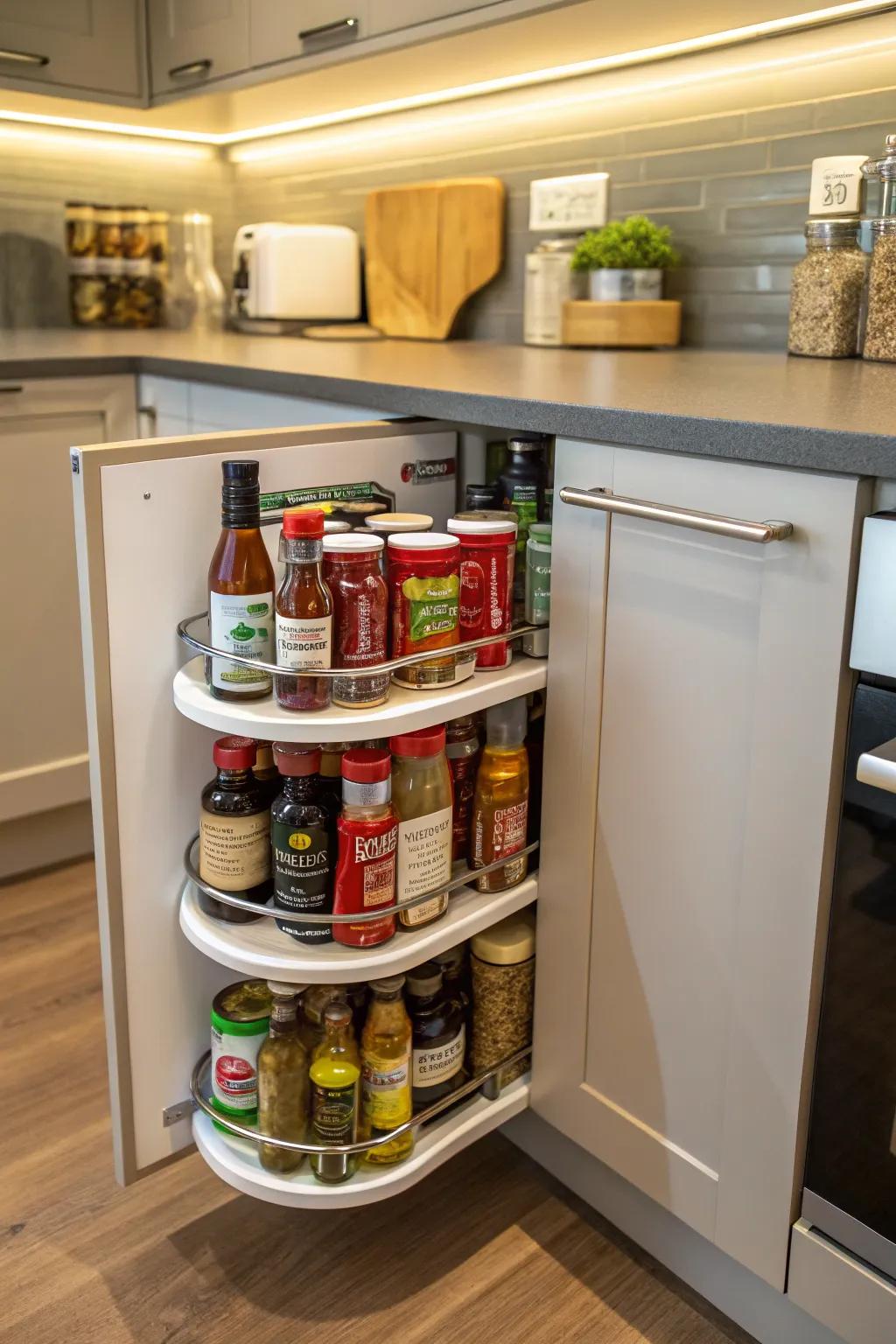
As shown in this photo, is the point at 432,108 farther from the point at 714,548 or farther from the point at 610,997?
the point at 610,997

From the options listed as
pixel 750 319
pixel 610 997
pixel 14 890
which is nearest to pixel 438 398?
pixel 610 997

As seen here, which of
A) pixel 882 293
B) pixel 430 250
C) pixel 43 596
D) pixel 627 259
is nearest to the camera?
pixel 882 293

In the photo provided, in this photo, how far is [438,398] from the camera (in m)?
1.24

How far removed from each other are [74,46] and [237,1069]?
2.25 m

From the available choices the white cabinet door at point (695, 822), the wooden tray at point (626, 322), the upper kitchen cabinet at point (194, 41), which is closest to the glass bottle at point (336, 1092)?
the white cabinet door at point (695, 822)

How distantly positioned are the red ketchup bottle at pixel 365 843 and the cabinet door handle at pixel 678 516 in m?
0.31

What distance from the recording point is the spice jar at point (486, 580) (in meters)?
1.17

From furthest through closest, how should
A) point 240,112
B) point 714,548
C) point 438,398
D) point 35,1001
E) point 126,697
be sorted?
1. point 240,112
2. point 35,1001
3. point 438,398
4. point 126,697
5. point 714,548

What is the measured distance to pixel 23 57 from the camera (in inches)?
93.0

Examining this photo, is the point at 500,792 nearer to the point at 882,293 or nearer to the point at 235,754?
the point at 235,754

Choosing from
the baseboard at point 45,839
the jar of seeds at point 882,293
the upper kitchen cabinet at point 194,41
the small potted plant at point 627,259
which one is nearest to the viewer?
the jar of seeds at point 882,293

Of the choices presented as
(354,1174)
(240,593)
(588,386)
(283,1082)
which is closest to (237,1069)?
(283,1082)

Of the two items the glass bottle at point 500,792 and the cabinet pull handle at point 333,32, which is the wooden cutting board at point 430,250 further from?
the glass bottle at point 500,792

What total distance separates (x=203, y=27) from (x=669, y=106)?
108cm
